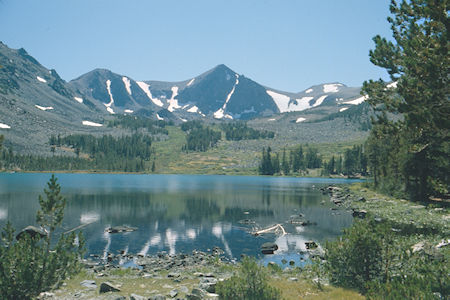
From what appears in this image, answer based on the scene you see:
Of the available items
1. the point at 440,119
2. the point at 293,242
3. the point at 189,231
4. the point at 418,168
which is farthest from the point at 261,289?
the point at 418,168

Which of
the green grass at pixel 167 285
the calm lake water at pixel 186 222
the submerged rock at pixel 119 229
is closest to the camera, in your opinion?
the green grass at pixel 167 285

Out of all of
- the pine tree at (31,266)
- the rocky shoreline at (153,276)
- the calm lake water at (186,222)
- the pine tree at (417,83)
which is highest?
the pine tree at (417,83)

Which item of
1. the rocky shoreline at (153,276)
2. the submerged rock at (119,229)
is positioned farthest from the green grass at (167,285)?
the submerged rock at (119,229)

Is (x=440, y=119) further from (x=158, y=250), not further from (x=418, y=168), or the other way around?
(x=418, y=168)

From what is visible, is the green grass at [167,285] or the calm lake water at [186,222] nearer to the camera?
the green grass at [167,285]

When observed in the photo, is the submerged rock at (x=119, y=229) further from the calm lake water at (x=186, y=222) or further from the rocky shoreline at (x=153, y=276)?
the rocky shoreline at (x=153, y=276)

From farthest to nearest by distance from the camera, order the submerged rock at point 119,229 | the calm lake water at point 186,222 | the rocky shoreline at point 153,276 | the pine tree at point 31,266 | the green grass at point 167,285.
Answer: the submerged rock at point 119,229
the calm lake water at point 186,222
the rocky shoreline at point 153,276
the green grass at point 167,285
the pine tree at point 31,266

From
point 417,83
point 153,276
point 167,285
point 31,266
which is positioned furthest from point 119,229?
point 417,83

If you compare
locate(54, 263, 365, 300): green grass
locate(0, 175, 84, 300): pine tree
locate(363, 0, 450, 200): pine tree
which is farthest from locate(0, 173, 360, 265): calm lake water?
locate(0, 175, 84, 300): pine tree

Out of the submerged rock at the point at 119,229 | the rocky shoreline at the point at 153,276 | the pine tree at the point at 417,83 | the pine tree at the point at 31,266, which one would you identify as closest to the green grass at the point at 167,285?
the rocky shoreline at the point at 153,276

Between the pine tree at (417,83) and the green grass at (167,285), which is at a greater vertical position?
the pine tree at (417,83)

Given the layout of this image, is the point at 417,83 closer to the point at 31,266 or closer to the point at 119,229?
the point at 31,266

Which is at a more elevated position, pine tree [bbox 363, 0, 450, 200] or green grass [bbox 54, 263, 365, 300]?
pine tree [bbox 363, 0, 450, 200]

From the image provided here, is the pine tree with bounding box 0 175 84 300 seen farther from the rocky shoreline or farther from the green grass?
the green grass
